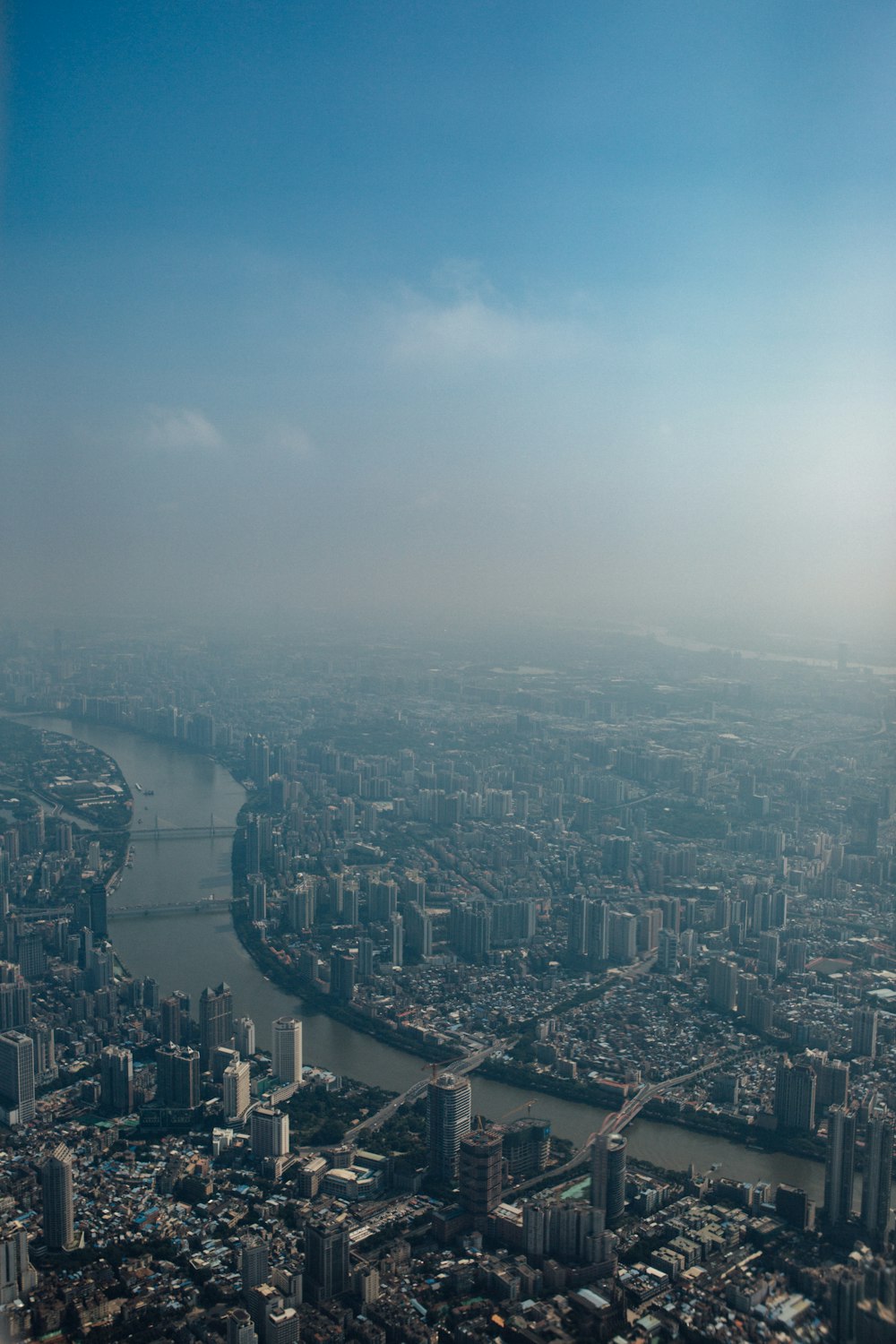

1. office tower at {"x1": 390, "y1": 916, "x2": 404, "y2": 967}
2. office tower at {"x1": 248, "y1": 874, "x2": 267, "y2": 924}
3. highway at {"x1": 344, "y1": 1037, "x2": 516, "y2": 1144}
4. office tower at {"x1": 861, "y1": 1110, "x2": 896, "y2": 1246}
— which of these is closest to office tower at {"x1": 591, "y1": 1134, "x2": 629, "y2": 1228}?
office tower at {"x1": 861, "y1": 1110, "x2": 896, "y2": 1246}

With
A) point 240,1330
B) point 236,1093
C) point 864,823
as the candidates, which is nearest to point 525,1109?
point 236,1093

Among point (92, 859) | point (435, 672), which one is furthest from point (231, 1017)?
point (435, 672)

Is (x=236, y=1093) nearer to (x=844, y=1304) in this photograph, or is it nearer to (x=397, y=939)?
(x=397, y=939)

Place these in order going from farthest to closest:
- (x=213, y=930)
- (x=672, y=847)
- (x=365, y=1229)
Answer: (x=672, y=847), (x=213, y=930), (x=365, y=1229)

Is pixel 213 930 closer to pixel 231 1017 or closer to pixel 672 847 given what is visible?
pixel 231 1017

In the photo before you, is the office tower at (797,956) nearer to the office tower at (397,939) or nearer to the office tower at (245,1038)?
the office tower at (397,939)
